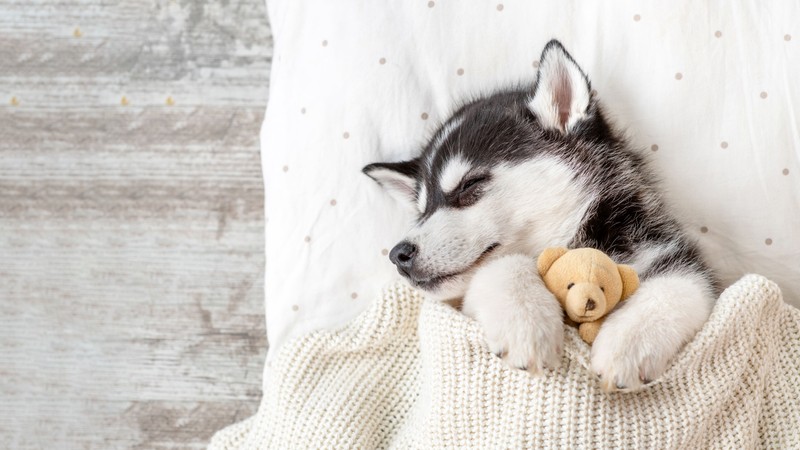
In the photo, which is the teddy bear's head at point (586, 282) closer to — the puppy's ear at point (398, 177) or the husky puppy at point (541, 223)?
the husky puppy at point (541, 223)

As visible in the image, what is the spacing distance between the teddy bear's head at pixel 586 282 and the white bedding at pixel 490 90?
38cm

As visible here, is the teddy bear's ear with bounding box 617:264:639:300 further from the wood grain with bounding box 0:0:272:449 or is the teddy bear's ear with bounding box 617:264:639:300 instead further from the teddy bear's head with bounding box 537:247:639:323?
the wood grain with bounding box 0:0:272:449

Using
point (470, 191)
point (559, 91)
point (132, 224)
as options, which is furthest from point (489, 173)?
point (132, 224)

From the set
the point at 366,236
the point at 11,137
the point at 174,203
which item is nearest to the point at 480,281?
the point at 366,236

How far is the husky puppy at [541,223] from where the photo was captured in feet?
3.16

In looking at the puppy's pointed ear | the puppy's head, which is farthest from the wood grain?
the puppy's pointed ear

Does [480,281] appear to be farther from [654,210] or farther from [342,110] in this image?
[342,110]

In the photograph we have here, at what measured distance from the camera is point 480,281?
41.6 inches

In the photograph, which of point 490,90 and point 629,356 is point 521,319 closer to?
point 629,356

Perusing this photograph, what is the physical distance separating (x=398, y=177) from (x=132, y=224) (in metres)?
0.72

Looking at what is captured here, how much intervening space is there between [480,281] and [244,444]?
22.1 inches

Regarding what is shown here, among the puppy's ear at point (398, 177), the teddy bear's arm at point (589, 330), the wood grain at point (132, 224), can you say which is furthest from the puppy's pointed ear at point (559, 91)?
the wood grain at point (132, 224)

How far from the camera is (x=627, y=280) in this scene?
40.3 inches

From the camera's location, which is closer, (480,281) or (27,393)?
(480,281)
